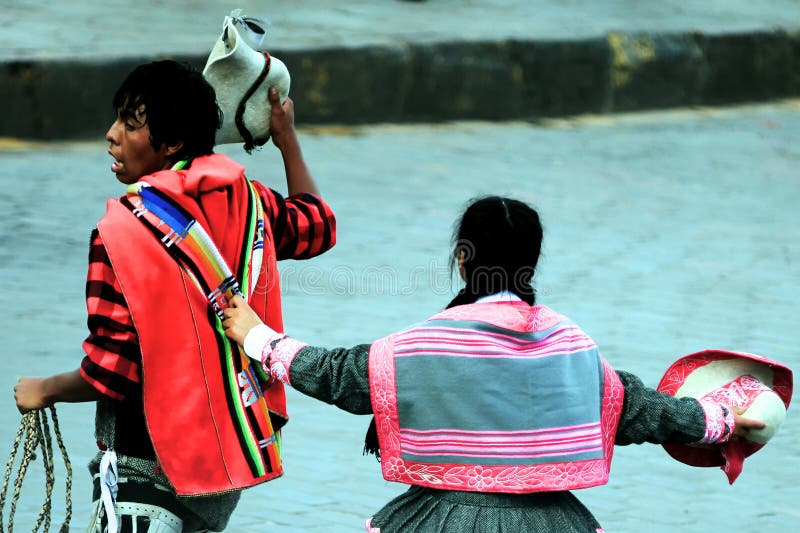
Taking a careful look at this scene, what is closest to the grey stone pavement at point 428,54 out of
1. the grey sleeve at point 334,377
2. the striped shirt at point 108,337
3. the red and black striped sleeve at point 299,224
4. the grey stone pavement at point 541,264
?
the grey stone pavement at point 541,264

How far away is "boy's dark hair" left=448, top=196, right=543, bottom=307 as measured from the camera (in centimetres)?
239

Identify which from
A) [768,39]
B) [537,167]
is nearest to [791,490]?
[537,167]

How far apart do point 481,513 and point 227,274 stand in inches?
22.2

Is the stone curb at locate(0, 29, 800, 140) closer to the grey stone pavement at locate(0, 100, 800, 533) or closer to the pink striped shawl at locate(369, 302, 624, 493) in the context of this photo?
the grey stone pavement at locate(0, 100, 800, 533)

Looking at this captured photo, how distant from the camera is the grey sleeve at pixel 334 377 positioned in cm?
237

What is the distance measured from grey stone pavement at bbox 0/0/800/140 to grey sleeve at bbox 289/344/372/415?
20.6 feet

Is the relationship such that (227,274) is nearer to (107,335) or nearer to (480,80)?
(107,335)

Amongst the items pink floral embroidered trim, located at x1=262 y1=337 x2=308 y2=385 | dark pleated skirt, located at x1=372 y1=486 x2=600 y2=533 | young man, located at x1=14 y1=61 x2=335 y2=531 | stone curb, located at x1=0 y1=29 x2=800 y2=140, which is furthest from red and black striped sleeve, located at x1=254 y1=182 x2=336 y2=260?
stone curb, located at x1=0 y1=29 x2=800 y2=140

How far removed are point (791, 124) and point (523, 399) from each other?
29.2 ft

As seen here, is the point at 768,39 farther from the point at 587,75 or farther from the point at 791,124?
the point at 587,75

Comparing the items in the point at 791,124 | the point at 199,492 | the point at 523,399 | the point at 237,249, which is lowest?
the point at 791,124

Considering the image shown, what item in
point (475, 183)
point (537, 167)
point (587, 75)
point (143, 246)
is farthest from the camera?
point (587, 75)

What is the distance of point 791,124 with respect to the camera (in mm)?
10750

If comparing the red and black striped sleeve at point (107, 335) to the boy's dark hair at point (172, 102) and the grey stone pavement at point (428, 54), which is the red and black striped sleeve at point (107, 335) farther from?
the grey stone pavement at point (428, 54)
